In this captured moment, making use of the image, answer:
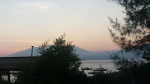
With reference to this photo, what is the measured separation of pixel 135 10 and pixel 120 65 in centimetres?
328

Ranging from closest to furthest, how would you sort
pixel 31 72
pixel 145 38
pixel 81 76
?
pixel 145 38 → pixel 31 72 → pixel 81 76

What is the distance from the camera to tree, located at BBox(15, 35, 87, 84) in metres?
23.5

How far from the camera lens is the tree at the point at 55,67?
2350 centimetres

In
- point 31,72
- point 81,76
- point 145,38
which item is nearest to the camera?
point 145,38

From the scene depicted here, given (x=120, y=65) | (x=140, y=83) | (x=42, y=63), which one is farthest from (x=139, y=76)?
(x=42, y=63)

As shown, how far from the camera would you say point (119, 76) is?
86.7 ft

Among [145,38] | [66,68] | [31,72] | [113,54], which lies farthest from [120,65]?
[31,72]

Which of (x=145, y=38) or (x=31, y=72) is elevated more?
(x=145, y=38)

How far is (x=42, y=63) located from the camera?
23.9 meters

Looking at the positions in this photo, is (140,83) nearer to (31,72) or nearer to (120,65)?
(120,65)

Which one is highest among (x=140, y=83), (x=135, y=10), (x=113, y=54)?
(x=135, y=10)

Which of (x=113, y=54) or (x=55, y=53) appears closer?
(x=113, y=54)

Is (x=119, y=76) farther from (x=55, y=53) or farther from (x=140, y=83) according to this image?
(x=55, y=53)

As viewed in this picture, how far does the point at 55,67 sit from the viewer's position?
23953 millimetres
